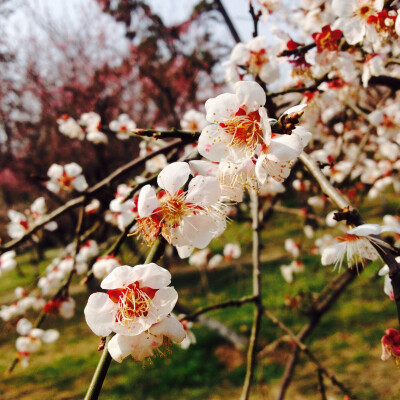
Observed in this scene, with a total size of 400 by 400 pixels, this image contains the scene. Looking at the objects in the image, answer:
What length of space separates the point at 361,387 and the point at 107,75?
801 cm

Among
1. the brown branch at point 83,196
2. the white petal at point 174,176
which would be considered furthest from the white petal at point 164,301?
the brown branch at point 83,196

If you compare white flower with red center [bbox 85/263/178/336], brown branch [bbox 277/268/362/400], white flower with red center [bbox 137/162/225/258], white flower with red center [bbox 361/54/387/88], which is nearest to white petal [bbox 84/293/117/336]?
white flower with red center [bbox 85/263/178/336]

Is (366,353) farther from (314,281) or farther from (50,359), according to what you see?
(50,359)

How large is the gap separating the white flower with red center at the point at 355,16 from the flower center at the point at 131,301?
43.1 inches

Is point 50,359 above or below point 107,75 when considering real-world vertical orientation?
below

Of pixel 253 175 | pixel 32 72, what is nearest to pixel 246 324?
pixel 253 175

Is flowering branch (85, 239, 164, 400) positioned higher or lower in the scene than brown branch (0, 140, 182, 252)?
lower

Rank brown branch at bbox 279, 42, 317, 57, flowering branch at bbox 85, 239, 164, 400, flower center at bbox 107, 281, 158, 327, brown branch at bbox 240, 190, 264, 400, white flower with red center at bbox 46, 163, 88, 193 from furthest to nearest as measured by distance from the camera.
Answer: white flower with red center at bbox 46, 163, 88, 193, brown branch at bbox 240, 190, 264, 400, brown branch at bbox 279, 42, 317, 57, flower center at bbox 107, 281, 158, 327, flowering branch at bbox 85, 239, 164, 400

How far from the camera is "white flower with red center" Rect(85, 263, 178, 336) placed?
75cm

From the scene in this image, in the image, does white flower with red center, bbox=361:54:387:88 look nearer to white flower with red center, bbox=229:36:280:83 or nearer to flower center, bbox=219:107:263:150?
white flower with red center, bbox=229:36:280:83

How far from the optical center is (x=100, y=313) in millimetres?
771

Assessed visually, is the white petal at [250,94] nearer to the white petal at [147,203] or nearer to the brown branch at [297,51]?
the white petal at [147,203]

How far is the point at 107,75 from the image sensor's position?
860 cm

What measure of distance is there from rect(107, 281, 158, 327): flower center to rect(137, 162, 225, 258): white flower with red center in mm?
127
